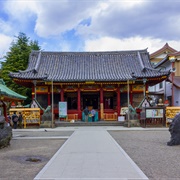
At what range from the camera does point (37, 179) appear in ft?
21.4

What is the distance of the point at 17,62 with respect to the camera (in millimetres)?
37438

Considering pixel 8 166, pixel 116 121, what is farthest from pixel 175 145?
pixel 116 121

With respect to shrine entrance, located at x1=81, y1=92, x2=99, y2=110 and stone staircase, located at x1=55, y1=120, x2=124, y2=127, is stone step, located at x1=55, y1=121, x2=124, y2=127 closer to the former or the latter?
stone staircase, located at x1=55, y1=120, x2=124, y2=127


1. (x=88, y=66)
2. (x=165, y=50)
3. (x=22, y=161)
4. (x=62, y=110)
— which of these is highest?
(x=165, y=50)

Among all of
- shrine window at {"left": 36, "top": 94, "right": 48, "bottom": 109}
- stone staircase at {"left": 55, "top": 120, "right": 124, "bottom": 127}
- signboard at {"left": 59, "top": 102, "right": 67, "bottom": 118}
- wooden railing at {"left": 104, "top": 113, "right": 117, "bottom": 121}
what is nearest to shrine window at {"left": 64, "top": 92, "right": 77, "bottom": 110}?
shrine window at {"left": 36, "top": 94, "right": 48, "bottom": 109}

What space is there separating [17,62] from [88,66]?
1229cm

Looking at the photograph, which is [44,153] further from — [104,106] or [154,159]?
[104,106]

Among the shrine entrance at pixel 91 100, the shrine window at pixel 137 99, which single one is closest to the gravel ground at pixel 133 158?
the shrine window at pixel 137 99

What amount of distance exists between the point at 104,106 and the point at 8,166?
835 inches

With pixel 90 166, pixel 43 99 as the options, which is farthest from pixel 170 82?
pixel 90 166

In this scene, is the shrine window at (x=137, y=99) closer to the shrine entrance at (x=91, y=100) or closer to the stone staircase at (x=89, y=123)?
the stone staircase at (x=89, y=123)

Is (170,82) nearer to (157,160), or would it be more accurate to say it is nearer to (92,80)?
(92,80)

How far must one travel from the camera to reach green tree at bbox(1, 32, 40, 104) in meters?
36.4

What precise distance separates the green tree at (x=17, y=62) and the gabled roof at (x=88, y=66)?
6144 millimetres
